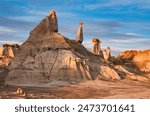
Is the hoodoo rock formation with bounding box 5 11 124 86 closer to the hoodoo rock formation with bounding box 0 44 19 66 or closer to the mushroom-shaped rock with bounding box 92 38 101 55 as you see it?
the mushroom-shaped rock with bounding box 92 38 101 55

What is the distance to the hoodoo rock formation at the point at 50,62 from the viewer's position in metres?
44.9

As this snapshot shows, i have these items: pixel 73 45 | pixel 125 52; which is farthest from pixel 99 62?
pixel 125 52

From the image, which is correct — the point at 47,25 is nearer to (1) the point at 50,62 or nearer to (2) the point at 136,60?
(1) the point at 50,62

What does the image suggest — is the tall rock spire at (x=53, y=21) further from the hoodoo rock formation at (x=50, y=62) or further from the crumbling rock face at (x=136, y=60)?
the crumbling rock face at (x=136, y=60)

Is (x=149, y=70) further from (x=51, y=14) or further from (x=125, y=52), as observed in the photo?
(x=51, y=14)

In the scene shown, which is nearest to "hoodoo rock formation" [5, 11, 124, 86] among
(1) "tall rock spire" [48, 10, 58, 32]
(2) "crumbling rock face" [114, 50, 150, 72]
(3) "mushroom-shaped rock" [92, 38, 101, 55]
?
(1) "tall rock spire" [48, 10, 58, 32]

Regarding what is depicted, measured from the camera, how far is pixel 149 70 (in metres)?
74.8

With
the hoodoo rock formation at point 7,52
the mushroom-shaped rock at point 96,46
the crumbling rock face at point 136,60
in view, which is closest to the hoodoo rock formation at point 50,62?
the mushroom-shaped rock at point 96,46

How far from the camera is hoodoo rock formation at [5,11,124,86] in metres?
44.9

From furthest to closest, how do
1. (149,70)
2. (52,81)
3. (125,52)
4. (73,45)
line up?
(125,52) < (149,70) < (73,45) < (52,81)

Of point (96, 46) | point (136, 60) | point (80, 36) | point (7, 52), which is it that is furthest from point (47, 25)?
point (7, 52)

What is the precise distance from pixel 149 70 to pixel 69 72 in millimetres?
33123

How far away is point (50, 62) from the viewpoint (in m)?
46.8

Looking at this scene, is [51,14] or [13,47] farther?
[13,47]
